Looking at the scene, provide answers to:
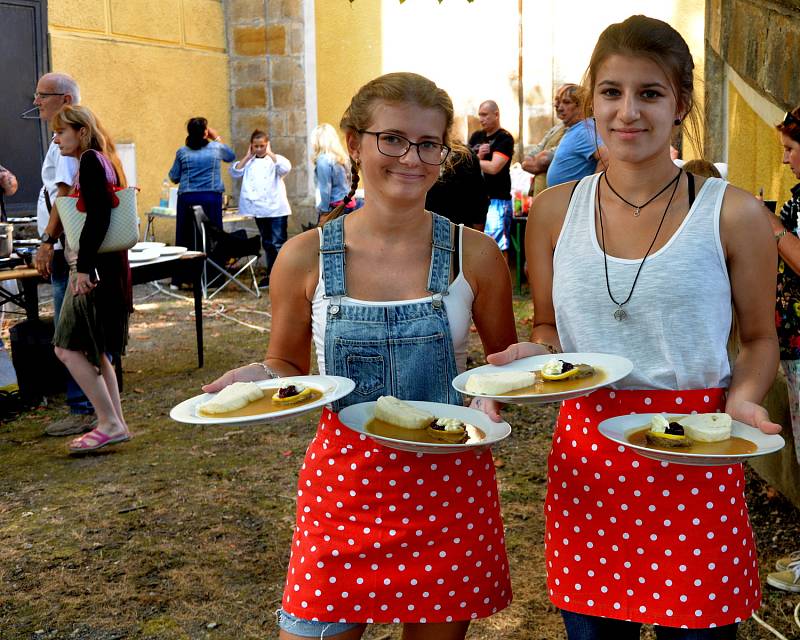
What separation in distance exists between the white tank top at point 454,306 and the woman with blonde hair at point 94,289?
3504 millimetres

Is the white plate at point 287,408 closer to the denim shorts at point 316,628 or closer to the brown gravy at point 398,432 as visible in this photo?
the brown gravy at point 398,432

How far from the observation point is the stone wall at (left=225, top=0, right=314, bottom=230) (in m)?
14.1

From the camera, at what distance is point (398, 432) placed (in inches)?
75.8

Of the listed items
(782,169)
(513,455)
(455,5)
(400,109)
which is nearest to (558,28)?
(455,5)

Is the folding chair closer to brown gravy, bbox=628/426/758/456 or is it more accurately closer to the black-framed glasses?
the black-framed glasses

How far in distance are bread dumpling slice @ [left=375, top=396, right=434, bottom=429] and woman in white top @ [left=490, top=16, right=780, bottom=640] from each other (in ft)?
0.68

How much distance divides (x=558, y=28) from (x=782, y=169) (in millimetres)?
7313

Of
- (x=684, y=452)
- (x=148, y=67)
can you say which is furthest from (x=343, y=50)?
(x=684, y=452)

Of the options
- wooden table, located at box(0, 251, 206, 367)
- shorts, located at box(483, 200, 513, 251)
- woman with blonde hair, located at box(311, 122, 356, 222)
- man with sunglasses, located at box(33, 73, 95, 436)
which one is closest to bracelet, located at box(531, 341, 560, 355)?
man with sunglasses, located at box(33, 73, 95, 436)

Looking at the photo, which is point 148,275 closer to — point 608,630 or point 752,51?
point 752,51

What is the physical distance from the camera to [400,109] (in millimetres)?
2076

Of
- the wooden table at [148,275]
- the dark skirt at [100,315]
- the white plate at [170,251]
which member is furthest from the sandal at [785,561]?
the white plate at [170,251]

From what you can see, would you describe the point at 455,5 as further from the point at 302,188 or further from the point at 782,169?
the point at 782,169

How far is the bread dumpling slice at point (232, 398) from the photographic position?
194cm
